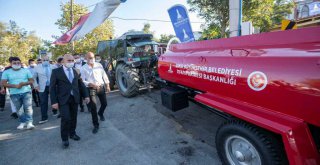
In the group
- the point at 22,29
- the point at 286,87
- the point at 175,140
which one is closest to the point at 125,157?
the point at 175,140

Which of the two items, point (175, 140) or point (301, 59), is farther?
point (175, 140)

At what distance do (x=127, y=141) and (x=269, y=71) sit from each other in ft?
9.00

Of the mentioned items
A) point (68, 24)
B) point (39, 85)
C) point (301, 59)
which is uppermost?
point (68, 24)

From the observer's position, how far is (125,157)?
3.14m

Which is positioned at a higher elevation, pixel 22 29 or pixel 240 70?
pixel 22 29

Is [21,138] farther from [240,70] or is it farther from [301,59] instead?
[301,59]

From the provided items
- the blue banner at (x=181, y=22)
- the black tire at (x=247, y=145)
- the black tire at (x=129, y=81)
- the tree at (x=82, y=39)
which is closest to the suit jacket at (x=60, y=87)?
the black tire at (x=129, y=81)

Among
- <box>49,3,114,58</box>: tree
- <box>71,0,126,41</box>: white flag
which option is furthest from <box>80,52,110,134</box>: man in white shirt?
<box>49,3,114,58</box>: tree

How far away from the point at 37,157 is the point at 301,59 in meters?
3.96

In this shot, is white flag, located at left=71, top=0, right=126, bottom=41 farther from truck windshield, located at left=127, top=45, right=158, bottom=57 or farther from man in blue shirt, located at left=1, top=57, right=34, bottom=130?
man in blue shirt, located at left=1, top=57, right=34, bottom=130

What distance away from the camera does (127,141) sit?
3695mm

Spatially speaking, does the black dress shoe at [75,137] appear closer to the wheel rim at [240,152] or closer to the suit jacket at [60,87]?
the suit jacket at [60,87]

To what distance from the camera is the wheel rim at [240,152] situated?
2.19 m

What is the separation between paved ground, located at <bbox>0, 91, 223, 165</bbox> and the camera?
3119 mm
